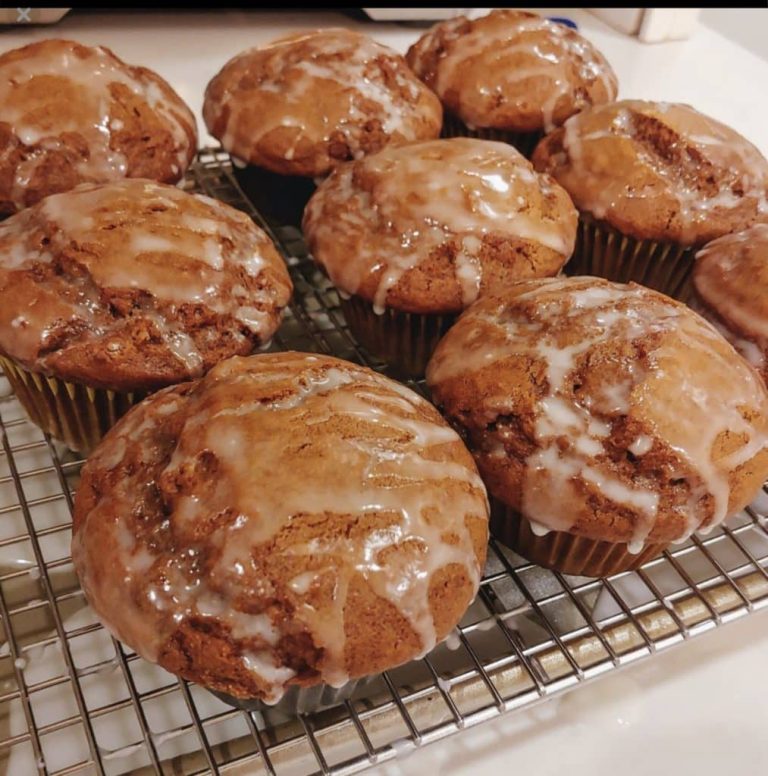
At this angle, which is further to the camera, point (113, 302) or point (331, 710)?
point (113, 302)

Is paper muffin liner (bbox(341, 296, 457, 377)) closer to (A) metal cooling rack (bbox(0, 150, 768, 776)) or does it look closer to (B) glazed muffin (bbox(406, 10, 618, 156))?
(A) metal cooling rack (bbox(0, 150, 768, 776))

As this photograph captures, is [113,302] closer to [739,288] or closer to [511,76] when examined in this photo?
[739,288]

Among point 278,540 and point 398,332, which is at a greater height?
point 278,540

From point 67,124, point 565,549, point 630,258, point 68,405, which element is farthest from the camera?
point 630,258

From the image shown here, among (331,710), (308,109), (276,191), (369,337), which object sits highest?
(308,109)

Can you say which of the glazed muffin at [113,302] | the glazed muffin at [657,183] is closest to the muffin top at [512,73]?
the glazed muffin at [657,183]

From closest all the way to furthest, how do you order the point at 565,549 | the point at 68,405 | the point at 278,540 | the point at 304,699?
the point at 278,540 < the point at 304,699 < the point at 565,549 < the point at 68,405

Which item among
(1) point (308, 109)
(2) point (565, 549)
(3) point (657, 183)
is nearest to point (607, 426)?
(2) point (565, 549)
